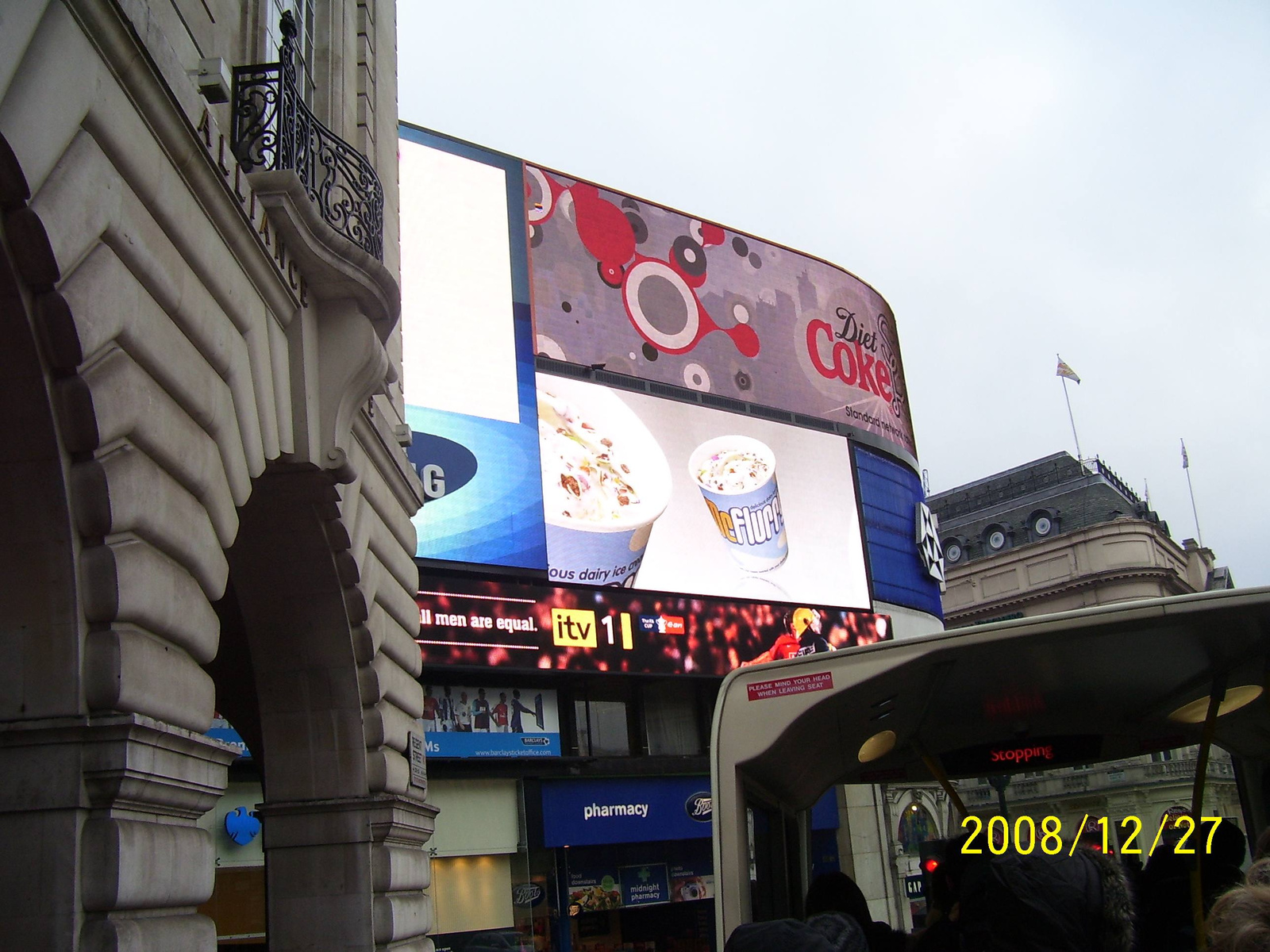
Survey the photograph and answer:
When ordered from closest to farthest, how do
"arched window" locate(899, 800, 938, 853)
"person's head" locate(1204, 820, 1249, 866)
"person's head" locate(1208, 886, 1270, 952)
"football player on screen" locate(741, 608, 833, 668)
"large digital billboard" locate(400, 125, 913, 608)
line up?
1. "person's head" locate(1208, 886, 1270, 952)
2. "person's head" locate(1204, 820, 1249, 866)
3. "large digital billboard" locate(400, 125, 913, 608)
4. "football player on screen" locate(741, 608, 833, 668)
5. "arched window" locate(899, 800, 938, 853)

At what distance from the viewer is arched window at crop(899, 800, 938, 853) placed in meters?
38.1

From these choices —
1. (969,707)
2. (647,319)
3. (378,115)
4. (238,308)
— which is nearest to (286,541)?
(238,308)

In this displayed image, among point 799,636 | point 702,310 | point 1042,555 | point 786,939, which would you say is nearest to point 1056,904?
point 786,939

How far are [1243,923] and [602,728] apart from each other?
28860mm

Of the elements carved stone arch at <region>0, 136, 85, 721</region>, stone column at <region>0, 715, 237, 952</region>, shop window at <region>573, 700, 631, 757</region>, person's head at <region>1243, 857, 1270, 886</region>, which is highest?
shop window at <region>573, 700, 631, 757</region>

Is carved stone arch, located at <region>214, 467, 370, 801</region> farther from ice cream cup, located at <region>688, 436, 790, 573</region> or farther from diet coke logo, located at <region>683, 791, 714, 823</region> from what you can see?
ice cream cup, located at <region>688, 436, 790, 573</region>

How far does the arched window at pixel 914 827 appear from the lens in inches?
1499

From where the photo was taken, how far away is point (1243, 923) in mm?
2422

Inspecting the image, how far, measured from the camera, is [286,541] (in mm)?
9281

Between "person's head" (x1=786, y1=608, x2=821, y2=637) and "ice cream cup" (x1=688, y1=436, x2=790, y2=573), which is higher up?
"ice cream cup" (x1=688, y1=436, x2=790, y2=573)

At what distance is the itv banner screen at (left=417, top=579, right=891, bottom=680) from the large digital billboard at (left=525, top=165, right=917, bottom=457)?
245 inches

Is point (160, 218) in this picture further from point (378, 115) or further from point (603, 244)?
point (603, 244)

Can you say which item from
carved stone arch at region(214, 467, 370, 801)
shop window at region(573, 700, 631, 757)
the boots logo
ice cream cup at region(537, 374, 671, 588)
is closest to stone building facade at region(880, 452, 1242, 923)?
→ shop window at region(573, 700, 631, 757)

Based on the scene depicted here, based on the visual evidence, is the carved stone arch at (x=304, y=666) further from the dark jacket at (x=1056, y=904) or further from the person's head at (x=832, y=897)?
the dark jacket at (x=1056, y=904)
